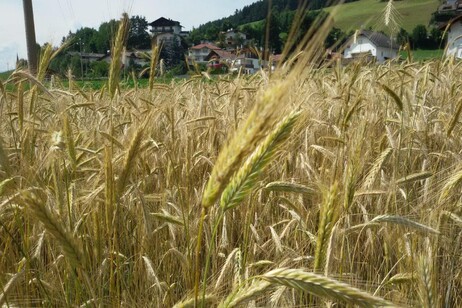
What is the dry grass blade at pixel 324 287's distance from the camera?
0.77 meters

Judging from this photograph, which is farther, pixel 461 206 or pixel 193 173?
pixel 193 173

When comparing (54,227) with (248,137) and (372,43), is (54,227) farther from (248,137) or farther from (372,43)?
(372,43)

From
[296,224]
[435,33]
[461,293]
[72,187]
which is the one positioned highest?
[435,33]

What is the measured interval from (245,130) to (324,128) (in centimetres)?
235

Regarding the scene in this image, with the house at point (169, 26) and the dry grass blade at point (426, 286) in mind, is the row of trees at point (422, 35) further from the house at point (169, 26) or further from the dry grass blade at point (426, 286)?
the house at point (169, 26)

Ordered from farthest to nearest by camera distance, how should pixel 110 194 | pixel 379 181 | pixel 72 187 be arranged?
pixel 379 181 < pixel 72 187 < pixel 110 194

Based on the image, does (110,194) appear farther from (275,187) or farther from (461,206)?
(461,206)

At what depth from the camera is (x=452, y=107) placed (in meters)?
3.04

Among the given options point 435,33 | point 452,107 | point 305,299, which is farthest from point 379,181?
point 435,33

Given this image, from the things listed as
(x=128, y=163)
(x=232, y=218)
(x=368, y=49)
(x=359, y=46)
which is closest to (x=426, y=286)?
(x=128, y=163)

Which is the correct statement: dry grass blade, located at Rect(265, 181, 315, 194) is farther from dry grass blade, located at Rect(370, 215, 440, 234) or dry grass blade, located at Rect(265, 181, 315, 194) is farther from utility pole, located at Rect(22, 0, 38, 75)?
utility pole, located at Rect(22, 0, 38, 75)

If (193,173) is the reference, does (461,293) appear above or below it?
below

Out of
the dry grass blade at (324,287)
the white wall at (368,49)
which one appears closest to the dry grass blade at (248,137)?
the dry grass blade at (324,287)

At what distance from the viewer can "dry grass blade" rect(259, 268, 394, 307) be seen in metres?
0.77
